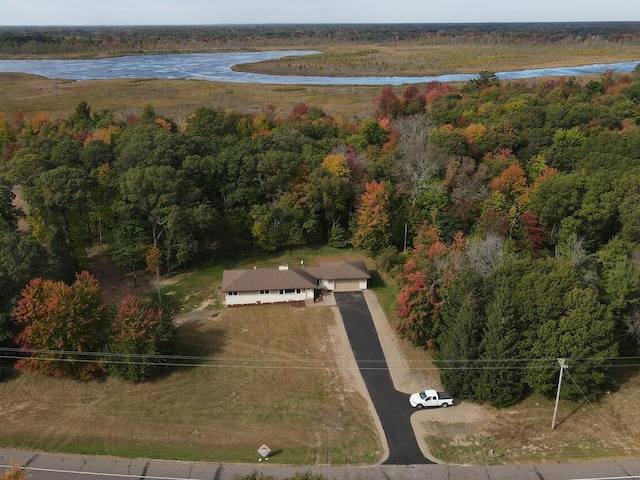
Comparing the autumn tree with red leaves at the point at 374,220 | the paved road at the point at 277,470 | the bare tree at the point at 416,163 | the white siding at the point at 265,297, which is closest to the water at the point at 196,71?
the bare tree at the point at 416,163

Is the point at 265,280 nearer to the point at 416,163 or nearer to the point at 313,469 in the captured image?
the point at 313,469

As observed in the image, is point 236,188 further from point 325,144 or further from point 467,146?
point 467,146

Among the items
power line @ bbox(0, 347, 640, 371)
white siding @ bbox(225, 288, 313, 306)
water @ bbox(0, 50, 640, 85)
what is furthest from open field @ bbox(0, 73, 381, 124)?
power line @ bbox(0, 347, 640, 371)

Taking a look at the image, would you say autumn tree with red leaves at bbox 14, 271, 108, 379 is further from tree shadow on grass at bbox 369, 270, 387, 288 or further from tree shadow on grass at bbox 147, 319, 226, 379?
tree shadow on grass at bbox 369, 270, 387, 288

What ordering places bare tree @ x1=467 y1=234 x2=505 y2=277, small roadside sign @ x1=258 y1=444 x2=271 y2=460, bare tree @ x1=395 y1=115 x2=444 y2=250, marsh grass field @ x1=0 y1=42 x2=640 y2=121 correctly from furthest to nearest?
marsh grass field @ x1=0 y1=42 x2=640 y2=121 → bare tree @ x1=395 y1=115 x2=444 y2=250 → bare tree @ x1=467 y1=234 x2=505 y2=277 → small roadside sign @ x1=258 y1=444 x2=271 y2=460

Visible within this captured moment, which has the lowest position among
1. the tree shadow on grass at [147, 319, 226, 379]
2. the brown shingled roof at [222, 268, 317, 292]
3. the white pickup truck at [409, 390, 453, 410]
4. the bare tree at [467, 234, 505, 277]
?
the tree shadow on grass at [147, 319, 226, 379]

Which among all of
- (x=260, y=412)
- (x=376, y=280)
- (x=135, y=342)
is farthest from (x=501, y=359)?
(x=135, y=342)

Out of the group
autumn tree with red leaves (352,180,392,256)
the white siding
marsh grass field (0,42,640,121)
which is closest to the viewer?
the white siding

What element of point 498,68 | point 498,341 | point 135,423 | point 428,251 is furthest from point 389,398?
point 498,68

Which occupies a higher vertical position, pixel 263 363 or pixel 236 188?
pixel 236 188
